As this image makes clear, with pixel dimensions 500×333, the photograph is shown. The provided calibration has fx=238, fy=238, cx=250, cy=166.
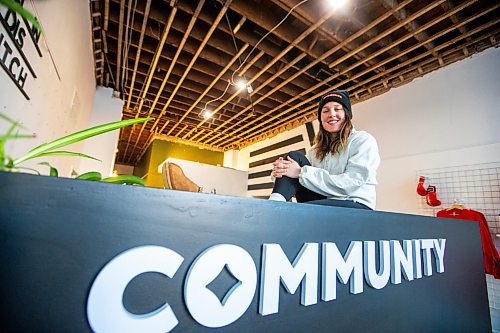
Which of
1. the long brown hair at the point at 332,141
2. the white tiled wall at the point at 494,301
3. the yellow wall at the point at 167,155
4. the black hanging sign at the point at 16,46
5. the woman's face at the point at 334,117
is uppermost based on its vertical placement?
the yellow wall at the point at 167,155

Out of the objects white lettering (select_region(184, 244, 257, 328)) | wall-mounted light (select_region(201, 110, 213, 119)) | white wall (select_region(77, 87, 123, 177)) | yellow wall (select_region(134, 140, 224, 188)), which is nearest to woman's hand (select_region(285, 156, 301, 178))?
white lettering (select_region(184, 244, 257, 328))

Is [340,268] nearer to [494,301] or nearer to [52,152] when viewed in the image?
[52,152]

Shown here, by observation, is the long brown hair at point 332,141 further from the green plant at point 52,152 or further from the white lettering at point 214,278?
the green plant at point 52,152

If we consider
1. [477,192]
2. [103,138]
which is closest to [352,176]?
[477,192]

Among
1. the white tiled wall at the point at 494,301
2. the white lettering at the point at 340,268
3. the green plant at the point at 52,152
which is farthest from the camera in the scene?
the white tiled wall at the point at 494,301

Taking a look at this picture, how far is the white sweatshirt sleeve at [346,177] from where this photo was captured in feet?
3.87

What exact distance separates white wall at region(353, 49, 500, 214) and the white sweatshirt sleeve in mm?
2795

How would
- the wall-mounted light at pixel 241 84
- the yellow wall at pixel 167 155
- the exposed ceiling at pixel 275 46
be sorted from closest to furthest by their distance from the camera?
the exposed ceiling at pixel 275 46, the wall-mounted light at pixel 241 84, the yellow wall at pixel 167 155

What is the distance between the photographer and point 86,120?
4000 millimetres

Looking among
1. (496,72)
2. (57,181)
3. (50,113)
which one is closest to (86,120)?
(50,113)

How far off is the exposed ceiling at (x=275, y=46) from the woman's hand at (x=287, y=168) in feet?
7.80

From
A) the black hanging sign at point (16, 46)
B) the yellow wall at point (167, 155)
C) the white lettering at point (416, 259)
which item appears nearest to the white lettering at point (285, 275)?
the white lettering at point (416, 259)

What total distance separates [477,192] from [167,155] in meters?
7.95

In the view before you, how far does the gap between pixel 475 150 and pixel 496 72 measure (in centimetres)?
104
